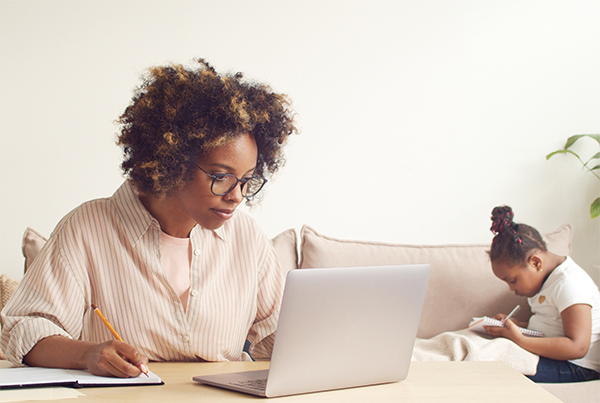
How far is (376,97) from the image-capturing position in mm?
2434

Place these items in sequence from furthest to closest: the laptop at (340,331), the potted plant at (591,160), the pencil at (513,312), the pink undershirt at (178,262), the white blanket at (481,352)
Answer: the potted plant at (591,160) → the pencil at (513,312) → the white blanket at (481,352) → the pink undershirt at (178,262) → the laptop at (340,331)

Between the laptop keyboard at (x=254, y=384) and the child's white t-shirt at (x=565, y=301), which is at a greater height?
the laptop keyboard at (x=254, y=384)

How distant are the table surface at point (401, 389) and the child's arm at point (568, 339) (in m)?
0.80

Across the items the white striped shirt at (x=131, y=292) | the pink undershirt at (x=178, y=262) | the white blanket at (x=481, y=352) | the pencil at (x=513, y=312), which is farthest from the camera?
the pencil at (x=513, y=312)

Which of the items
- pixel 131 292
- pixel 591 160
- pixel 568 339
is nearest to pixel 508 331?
pixel 568 339

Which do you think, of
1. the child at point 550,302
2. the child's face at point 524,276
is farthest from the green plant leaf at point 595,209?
the child's face at point 524,276

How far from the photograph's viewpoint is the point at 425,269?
2.97ft

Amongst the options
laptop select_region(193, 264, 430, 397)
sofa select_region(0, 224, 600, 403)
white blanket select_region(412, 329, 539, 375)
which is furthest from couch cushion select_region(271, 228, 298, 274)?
laptop select_region(193, 264, 430, 397)

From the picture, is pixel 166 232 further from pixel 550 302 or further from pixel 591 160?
pixel 591 160

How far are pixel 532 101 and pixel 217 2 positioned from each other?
1539mm

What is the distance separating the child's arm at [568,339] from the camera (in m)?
1.73

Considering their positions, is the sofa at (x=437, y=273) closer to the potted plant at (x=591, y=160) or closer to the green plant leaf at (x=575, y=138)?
the potted plant at (x=591, y=160)

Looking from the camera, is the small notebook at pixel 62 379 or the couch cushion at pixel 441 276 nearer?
the small notebook at pixel 62 379

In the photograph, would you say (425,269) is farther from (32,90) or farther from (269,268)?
(32,90)
